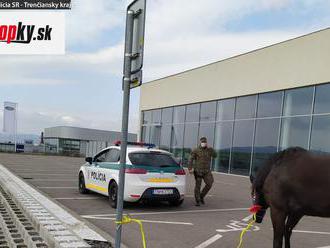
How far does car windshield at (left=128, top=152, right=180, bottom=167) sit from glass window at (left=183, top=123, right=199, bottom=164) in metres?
18.0

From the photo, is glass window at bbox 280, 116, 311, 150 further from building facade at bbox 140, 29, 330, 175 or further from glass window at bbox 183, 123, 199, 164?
glass window at bbox 183, 123, 199, 164

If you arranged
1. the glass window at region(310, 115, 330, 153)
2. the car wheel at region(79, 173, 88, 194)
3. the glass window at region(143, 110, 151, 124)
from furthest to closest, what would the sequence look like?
the glass window at region(143, 110, 151, 124) → the glass window at region(310, 115, 330, 153) → the car wheel at region(79, 173, 88, 194)

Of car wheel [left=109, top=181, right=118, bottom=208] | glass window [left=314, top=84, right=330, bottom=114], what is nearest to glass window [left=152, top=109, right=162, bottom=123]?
glass window [left=314, top=84, right=330, bottom=114]

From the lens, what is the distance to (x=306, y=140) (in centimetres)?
1934

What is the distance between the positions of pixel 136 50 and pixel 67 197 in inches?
321

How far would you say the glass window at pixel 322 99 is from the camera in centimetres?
1848

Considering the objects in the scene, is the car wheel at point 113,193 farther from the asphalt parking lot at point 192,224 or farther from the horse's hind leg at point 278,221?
the horse's hind leg at point 278,221

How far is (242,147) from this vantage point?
77.8ft

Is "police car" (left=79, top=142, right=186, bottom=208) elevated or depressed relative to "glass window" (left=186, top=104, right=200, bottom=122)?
depressed

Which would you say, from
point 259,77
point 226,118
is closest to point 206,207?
point 259,77

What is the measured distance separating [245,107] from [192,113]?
5938 millimetres

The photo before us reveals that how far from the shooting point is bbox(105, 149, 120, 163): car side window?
1077cm

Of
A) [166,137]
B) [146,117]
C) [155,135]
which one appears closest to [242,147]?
[166,137]

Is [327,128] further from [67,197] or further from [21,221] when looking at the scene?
[21,221]
